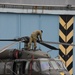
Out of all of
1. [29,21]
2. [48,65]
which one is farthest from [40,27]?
[48,65]

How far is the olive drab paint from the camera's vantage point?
60.4 feet

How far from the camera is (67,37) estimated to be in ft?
61.6

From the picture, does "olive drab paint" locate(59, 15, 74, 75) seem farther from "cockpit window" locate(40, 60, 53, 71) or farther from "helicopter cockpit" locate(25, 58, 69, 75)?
"cockpit window" locate(40, 60, 53, 71)

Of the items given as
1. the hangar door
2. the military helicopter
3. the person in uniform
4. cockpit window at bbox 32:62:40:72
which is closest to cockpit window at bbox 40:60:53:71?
the military helicopter

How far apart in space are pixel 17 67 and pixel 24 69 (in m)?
0.25

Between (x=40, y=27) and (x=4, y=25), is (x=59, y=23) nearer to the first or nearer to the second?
(x=40, y=27)

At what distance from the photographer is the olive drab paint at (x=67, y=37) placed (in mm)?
18406

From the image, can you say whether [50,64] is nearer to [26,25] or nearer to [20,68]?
[20,68]


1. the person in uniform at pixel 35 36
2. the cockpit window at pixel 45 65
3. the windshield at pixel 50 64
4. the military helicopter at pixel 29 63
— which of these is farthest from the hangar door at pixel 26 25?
the cockpit window at pixel 45 65

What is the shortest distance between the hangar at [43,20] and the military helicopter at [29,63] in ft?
2.98

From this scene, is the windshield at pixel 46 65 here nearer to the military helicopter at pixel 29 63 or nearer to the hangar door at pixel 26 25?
the military helicopter at pixel 29 63

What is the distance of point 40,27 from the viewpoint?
59.9ft

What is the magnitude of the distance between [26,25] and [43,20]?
0.57 meters

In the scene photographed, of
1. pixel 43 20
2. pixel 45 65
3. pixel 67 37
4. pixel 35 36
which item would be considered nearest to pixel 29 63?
pixel 45 65
